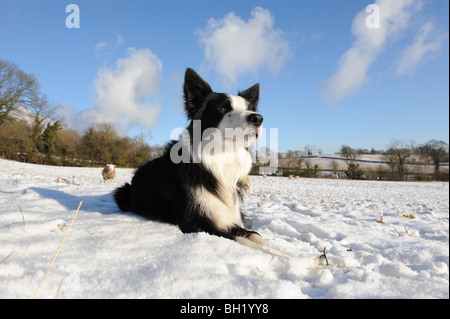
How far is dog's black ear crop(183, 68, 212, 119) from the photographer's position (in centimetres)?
346

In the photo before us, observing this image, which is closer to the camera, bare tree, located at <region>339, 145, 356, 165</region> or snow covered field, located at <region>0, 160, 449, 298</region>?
snow covered field, located at <region>0, 160, 449, 298</region>

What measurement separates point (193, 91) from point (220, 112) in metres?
0.56

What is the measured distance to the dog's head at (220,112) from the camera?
3.16 meters

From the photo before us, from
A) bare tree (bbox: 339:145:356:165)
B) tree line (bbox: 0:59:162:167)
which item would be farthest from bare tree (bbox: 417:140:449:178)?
tree line (bbox: 0:59:162:167)

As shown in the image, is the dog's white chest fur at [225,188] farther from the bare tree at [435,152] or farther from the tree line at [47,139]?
the bare tree at [435,152]

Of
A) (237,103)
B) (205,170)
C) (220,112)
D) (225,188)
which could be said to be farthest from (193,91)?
(225,188)

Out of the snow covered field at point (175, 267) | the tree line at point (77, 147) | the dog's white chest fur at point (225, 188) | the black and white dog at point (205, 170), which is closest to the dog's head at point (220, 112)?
the black and white dog at point (205, 170)

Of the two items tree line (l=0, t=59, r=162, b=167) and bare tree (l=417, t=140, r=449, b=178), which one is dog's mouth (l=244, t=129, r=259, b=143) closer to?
tree line (l=0, t=59, r=162, b=167)

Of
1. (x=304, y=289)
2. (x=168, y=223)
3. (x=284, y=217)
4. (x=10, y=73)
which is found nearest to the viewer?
(x=304, y=289)

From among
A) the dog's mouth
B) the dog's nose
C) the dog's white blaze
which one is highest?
the dog's white blaze
